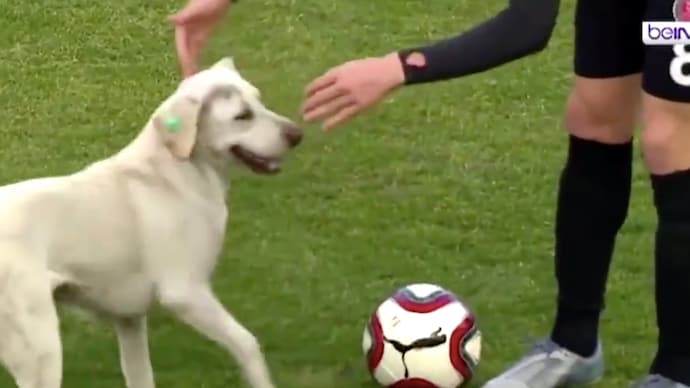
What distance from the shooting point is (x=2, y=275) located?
3410 millimetres

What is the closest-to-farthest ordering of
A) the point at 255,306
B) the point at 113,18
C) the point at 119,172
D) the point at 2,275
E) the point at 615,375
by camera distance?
the point at 2,275
the point at 119,172
the point at 615,375
the point at 255,306
the point at 113,18

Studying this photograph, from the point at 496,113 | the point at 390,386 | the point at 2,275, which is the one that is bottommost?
the point at 496,113

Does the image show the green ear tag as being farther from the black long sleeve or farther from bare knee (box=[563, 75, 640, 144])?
bare knee (box=[563, 75, 640, 144])

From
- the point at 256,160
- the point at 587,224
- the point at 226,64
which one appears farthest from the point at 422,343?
the point at 226,64

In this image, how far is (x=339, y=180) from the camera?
5664 millimetres

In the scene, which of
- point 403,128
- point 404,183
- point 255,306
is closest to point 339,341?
point 255,306

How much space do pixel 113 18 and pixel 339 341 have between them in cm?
429

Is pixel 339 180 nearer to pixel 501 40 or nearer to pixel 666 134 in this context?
pixel 666 134

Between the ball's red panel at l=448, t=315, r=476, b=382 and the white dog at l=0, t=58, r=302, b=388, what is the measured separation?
1.59 feet

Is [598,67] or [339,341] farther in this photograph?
[339,341]

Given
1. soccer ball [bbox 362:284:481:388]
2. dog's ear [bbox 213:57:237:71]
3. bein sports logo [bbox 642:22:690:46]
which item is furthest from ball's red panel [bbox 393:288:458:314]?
bein sports logo [bbox 642:22:690:46]

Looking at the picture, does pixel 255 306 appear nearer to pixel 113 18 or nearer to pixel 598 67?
pixel 598 67

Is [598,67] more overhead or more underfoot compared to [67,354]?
more overhead

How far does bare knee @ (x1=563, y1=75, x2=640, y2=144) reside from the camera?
3.62 meters
